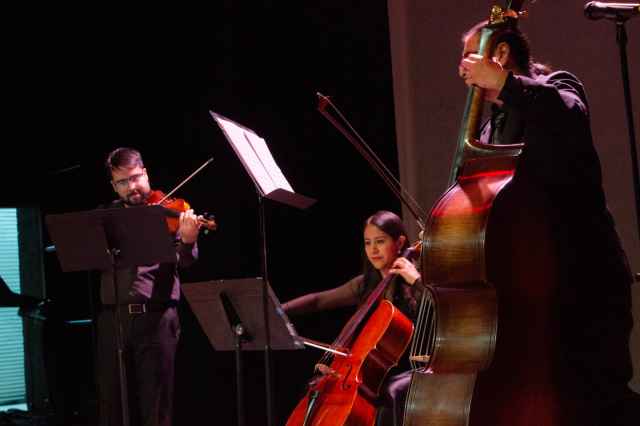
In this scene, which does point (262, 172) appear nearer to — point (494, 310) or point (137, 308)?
point (137, 308)

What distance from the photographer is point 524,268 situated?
73.5 inches

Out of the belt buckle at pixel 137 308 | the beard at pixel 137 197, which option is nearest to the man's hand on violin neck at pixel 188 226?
the beard at pixel 137 197

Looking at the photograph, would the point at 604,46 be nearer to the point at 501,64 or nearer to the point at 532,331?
the point at 501,64

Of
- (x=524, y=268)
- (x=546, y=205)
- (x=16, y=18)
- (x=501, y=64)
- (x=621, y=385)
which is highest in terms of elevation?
(x=16, y=18)

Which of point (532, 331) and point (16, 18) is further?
point (16, 18)

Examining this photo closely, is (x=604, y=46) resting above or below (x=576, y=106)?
above

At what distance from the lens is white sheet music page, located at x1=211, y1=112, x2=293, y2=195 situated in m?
2.64

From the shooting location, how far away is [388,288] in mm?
3199

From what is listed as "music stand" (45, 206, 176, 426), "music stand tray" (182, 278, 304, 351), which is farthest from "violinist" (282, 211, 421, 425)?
"music stand" (45, 206, 176, 426)

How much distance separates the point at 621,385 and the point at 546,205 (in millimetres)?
452

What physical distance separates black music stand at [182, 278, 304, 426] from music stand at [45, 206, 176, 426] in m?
0.20

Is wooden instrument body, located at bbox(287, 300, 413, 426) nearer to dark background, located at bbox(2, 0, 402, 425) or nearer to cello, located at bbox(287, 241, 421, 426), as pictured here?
cello, located at bbox(287, 241, 421, 426)

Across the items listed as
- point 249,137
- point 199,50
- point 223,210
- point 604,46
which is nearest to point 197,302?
point 249,137

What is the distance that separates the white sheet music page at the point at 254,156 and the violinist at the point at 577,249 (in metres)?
0.95
